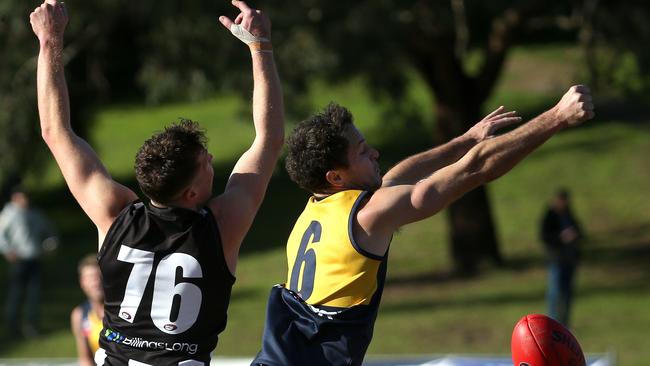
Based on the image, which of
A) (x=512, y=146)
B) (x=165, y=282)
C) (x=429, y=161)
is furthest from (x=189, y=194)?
(x=429, y=161)

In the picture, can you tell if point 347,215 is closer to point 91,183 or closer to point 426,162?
point 426,162

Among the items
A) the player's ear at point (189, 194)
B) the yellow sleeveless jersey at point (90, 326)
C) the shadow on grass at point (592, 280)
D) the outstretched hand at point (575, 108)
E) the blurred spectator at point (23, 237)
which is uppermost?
the player's ear at point (189, 194)

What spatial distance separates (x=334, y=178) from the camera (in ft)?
15.8

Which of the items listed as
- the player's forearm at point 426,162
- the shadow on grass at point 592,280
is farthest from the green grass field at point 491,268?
the player's forearm at point 426,162

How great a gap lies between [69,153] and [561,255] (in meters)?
12.0

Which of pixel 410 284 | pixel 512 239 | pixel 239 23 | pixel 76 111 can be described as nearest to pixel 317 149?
pixel 239 23

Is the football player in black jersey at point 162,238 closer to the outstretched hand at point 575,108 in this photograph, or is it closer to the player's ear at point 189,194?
the player's ear at point 189,194

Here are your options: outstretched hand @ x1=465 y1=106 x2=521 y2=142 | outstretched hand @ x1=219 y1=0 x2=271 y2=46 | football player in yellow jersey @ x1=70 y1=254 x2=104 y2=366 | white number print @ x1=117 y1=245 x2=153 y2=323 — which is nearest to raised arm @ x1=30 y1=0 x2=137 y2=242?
white number print @ x1=117 y1=245 x2=153 y2=323

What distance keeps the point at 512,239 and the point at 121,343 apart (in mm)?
16919

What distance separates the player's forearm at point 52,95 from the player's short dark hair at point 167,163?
401 mm

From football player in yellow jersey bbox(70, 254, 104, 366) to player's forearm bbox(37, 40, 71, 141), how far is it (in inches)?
121

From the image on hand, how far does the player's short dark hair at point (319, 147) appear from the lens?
15.7 ft

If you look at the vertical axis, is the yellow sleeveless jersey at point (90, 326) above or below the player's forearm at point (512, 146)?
below

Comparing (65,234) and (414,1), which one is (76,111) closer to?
(65,234)
